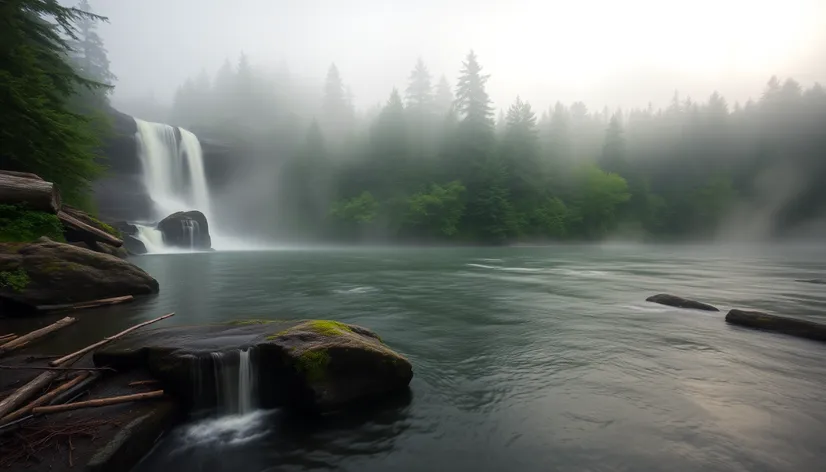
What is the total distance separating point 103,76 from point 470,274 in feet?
269

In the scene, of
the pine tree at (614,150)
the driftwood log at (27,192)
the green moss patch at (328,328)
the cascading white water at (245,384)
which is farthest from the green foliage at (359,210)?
the cascading white water at (245,384)

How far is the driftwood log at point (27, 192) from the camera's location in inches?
419

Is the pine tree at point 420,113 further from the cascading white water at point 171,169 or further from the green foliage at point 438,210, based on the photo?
the cascading white water at point 171,169

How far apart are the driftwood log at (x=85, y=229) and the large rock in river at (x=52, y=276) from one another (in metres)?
3.93

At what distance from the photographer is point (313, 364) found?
502 centimetres

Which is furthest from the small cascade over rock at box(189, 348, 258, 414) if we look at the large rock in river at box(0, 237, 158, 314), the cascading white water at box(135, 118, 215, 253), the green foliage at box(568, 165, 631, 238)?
the green foliage at box(568, 165, 631, 238)

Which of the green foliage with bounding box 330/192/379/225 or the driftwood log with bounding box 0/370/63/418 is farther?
the green foliage with bounding box 330/192/379/225

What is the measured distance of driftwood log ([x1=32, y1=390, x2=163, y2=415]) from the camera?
12.7ft

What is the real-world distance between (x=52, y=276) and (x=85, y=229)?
5.92 meters

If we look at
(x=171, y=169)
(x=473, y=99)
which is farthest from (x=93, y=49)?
(x=473, y=99)

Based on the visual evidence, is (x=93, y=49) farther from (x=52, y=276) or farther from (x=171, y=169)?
(x=52, y=276)

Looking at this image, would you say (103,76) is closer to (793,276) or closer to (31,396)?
(31,396)

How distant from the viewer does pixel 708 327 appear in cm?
930

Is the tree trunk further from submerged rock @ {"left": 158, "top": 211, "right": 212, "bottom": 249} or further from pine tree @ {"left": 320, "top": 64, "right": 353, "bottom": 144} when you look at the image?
pine tree @ {"left": 320, "top": 64, "right": 353, "bottom": 144}
